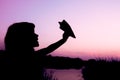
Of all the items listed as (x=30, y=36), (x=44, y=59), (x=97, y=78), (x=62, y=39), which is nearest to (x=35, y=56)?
(x=44, y=59)

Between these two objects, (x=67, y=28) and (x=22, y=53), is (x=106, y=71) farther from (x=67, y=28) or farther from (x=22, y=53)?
(x=22, y=53)

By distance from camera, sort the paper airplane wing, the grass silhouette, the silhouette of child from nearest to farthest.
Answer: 1. the silhouette of child
2. the paper airplane wing
3. the grass silhouette

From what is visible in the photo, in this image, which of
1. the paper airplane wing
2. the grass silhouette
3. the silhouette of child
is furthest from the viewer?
the grass silhouette

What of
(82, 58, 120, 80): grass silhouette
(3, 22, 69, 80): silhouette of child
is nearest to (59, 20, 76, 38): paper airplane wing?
(3, 22, 69, 80): silhouette of child

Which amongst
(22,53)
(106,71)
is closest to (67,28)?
(22,53)

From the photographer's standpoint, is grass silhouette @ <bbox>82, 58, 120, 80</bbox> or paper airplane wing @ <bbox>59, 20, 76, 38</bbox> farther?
grass silhouette @ <bbox>82, 58, 120, 80</bbox>

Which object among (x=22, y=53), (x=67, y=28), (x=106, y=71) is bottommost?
(x=106, y=71)

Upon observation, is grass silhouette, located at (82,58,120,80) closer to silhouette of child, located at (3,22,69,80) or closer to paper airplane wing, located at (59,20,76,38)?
paper airplane wing, located at (59,20,76,38)

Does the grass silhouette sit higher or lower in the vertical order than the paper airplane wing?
lower

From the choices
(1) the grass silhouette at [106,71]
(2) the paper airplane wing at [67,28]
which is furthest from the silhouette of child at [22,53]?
(1) the grass silhouette at [106,71]

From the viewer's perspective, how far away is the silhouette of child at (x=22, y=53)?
3846mm

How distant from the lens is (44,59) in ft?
12.3

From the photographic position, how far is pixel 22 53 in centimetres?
401

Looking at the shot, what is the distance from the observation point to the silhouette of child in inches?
151
